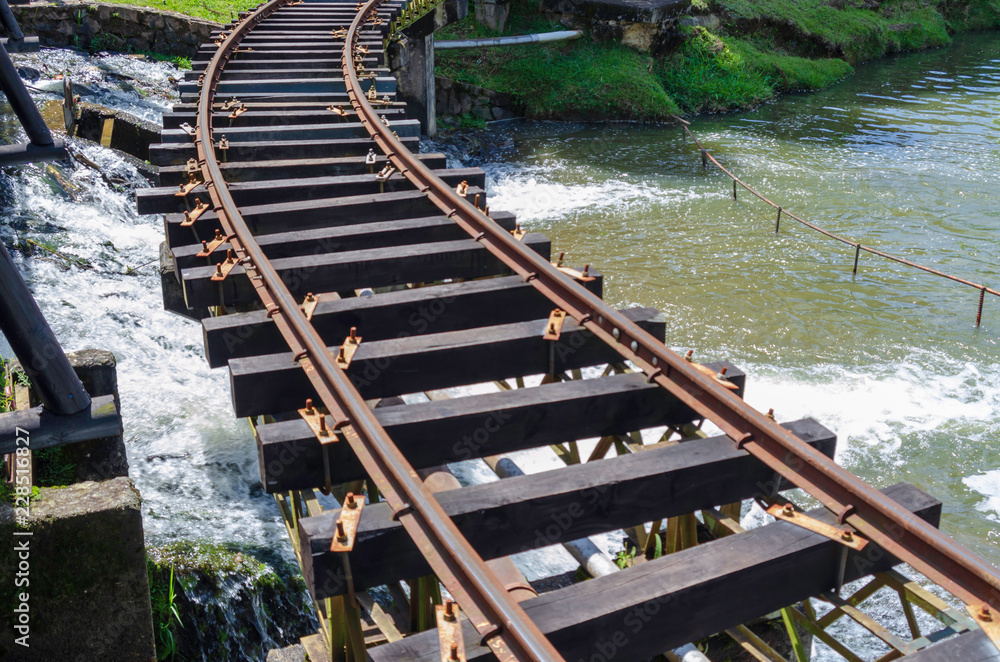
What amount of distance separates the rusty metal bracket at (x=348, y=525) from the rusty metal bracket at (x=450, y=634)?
15.9 inches

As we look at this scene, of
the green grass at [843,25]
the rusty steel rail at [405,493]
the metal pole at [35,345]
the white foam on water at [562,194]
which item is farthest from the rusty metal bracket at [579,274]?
the green grass at [843,25]

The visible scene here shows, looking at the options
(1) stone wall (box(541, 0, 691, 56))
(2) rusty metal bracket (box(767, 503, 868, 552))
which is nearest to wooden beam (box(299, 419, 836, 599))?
(2) rusty metal bracket (box(767, 503, 868, 552))

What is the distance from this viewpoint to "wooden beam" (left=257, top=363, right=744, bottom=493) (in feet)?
11.0

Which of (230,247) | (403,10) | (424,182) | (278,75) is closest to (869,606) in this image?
(424,182)

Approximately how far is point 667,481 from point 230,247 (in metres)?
3.19

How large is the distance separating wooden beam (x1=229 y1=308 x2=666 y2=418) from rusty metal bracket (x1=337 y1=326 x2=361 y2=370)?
0.03m

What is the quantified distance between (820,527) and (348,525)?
1665 mm

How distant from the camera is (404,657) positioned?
2504mm

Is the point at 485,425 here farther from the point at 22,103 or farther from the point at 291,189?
the point at 291,189

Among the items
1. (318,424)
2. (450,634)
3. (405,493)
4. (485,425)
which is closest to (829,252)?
(485,425)

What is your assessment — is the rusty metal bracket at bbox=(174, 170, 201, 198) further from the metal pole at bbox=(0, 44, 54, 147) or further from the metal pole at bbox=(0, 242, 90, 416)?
the metal pole at bbox=(0, 44, 54, 147)

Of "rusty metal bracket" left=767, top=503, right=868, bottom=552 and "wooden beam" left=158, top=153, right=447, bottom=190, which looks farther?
"wooden beam" left=158, top=153, right=447, bottom=190

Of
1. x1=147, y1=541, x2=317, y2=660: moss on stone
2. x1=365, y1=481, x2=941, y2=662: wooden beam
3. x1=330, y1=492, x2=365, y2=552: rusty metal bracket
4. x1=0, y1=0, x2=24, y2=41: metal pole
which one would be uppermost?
x1=0, y1=0, x2=24, y2=41: metal pole

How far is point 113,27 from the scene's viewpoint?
1571cm
